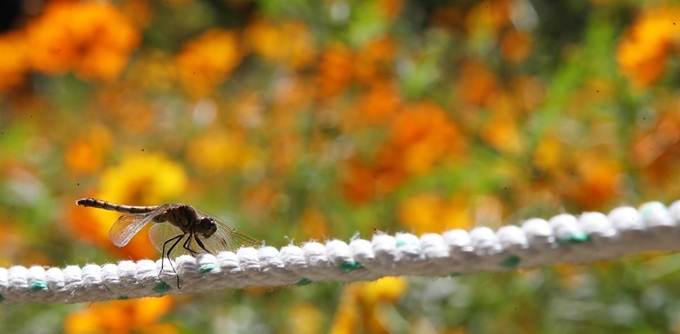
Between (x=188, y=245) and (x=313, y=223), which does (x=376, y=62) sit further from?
(x=188, y=245)

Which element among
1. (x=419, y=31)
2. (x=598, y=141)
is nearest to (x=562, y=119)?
(x=598, y=141)

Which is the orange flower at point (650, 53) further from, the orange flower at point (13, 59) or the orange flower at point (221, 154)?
the orange flower at point (13, 59)

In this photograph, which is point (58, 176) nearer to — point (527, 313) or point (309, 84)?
point (309, 84)

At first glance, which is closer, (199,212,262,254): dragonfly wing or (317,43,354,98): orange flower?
(199,212,262,254): dragonfly wing

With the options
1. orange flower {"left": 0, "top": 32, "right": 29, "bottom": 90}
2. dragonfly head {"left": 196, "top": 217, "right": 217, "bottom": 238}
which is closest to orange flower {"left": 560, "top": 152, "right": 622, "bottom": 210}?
dragonfly head {"left": 196, "top": 217, "right": 217, "bottom": 238}

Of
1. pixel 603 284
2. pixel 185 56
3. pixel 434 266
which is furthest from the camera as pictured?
pixel 185 56

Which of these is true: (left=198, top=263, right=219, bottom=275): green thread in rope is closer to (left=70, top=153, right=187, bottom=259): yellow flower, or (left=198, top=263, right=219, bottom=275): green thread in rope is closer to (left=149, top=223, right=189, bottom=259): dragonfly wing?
(left=149, top=223, right=189, bottom=259): dragonfly wing
